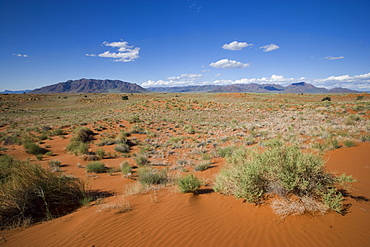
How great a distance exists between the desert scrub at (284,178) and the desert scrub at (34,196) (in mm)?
4597

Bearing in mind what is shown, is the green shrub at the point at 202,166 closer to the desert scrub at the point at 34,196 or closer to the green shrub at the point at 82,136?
the desert scrub at the point at 34,196

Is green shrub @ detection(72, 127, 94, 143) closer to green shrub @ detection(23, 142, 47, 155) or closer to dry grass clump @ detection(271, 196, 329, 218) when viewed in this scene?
green shrub @ detection(23, 142, 47, 155)

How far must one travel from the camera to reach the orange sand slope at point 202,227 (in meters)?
3.07

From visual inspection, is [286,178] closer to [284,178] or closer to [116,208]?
[284,178]

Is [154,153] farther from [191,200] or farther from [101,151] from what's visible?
[191,200]

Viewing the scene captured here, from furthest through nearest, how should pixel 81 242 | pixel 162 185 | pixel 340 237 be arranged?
pixel 162 185
pixel 81 242
pixel 340 237

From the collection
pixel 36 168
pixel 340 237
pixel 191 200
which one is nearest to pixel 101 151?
pixel 36 168

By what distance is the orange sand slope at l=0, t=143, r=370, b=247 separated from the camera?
307cm

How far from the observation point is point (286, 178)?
3.85 m

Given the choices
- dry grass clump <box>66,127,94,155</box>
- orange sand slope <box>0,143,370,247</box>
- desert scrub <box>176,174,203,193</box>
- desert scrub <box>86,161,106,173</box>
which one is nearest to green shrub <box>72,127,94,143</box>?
dry grass clump <box>66,127,94,155</box>

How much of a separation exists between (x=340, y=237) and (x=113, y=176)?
306 inches

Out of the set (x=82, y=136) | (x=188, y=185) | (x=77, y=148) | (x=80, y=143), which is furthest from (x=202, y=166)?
(x=82, y=136)

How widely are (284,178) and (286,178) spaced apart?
41 mm

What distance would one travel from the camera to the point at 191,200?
484 cm
